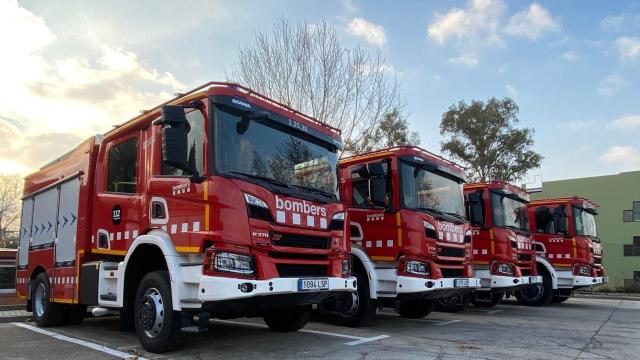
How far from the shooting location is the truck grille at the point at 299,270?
5914 mm

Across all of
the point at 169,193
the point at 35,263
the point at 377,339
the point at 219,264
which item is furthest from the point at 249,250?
the point at 35,263

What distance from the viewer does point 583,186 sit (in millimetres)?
42344

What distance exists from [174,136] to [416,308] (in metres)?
6.46

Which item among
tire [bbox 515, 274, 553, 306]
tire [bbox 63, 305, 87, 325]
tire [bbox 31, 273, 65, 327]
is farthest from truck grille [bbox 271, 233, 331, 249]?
tire [bbox 515, 274, 553, 306]

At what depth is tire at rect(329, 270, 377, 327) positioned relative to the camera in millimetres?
8562

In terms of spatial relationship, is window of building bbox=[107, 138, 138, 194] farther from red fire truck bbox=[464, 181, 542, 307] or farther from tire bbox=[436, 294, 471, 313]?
red fire truck bbox=[464, 181, 542, 307]

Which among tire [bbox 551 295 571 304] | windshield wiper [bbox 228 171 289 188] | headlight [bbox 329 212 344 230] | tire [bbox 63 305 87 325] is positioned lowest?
tire [bbox 551 295 571 304]

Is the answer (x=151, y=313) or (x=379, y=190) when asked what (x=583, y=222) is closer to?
(x=379, y=190)

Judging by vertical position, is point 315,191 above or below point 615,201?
below

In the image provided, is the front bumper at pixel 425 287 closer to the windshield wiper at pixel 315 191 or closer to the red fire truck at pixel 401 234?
the red fire truck at pixel 401 234

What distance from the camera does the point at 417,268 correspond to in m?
8.38

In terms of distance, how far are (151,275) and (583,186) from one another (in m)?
42.6

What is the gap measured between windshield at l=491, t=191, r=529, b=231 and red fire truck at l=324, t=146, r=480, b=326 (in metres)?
2.95

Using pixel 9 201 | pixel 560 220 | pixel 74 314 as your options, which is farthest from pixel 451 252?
pixel 9 201
